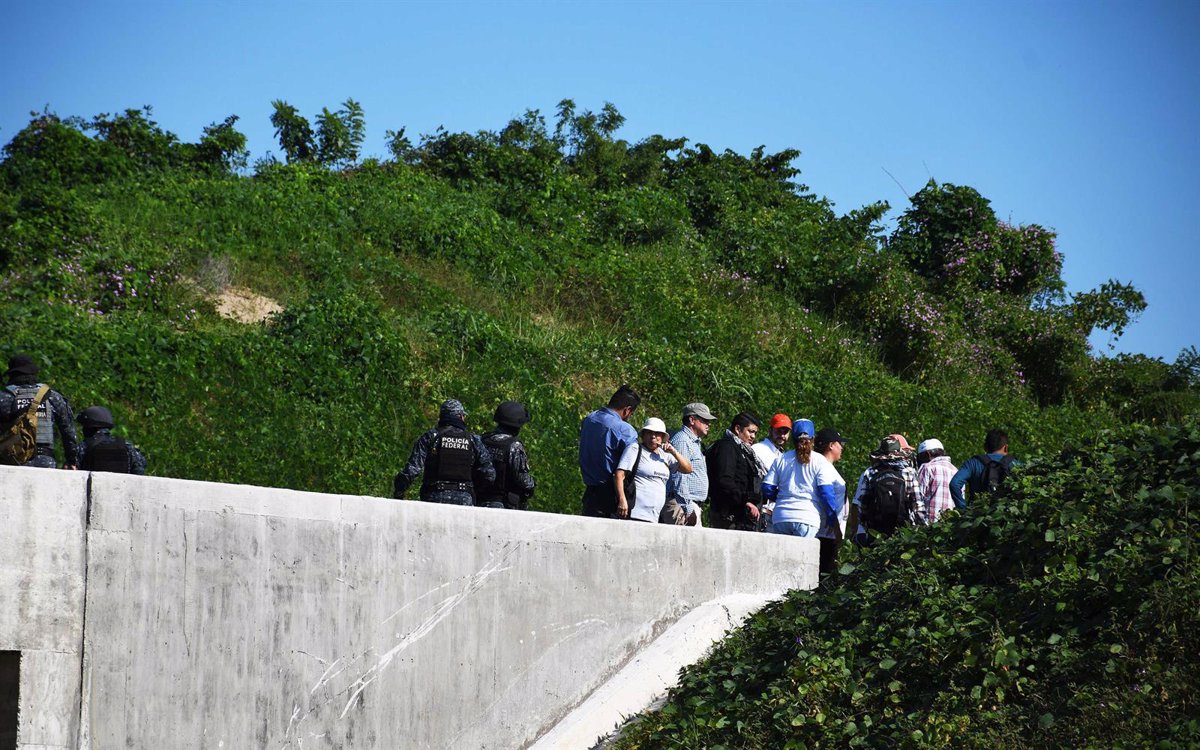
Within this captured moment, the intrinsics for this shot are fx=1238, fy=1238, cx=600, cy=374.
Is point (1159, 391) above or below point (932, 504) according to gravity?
above

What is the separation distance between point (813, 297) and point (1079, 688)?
16.6 m

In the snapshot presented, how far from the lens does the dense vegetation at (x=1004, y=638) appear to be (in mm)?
5852

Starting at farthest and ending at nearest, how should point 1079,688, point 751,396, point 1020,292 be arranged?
point 1020,292, point 751,396, point 1079,688

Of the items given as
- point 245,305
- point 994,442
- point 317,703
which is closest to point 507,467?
point 317,703

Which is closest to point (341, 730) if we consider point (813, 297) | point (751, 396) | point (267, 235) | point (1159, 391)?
point (751, 396)

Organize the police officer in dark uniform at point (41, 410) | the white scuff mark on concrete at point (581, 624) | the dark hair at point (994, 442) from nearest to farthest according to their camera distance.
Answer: the white scuff mark on concrete at point (581, 624) → the police officer in dark uniform at point (41, 410) → the dark hair at point (994, 442)

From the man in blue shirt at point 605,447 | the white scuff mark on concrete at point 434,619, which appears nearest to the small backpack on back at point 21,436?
the white scuff mark on concrete at point 434,619

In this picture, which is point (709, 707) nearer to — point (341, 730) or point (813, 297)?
point (341, 730)

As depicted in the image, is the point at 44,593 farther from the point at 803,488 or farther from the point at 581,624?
the point at 803,488

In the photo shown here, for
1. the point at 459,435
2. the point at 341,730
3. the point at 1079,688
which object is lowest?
the point at 341,730

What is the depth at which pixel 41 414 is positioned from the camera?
887 centimetres

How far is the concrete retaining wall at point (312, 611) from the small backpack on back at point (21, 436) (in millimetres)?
2803

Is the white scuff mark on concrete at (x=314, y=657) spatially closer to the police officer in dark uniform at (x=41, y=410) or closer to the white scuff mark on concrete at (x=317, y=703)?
the white scuff mark on concrete at (x=317, y=703)

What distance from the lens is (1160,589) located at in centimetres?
613
